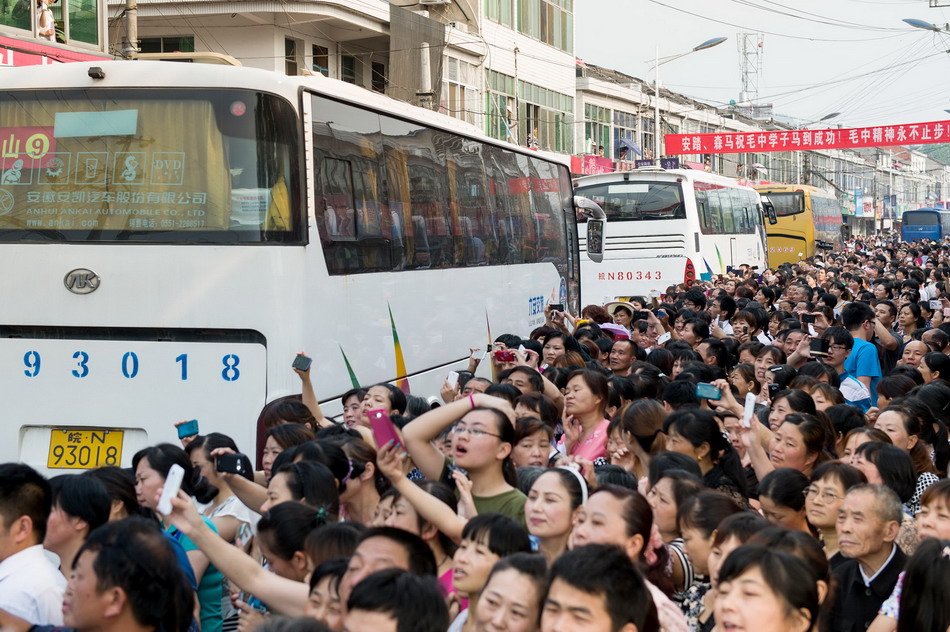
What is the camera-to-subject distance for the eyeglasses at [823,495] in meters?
5.24

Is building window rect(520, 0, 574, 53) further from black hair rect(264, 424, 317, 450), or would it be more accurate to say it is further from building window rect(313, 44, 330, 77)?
black hair rect(264, 424, 317, 450)

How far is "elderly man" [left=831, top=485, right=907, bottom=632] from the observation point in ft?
15.6

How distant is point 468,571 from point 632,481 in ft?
5.45

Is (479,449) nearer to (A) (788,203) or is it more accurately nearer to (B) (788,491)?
(B) (788,491)

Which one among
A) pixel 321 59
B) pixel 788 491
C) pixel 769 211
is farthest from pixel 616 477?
pixel 769 211

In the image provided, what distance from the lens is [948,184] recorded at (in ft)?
523

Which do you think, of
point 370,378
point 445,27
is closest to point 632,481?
point 370,378

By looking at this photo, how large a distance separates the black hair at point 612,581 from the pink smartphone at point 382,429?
1.39 meters

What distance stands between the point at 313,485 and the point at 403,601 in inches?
70.1

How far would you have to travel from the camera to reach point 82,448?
8.11 m

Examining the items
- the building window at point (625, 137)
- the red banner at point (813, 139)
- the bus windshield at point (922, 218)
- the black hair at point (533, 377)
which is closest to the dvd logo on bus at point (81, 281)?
the black hair at point (533, 377)

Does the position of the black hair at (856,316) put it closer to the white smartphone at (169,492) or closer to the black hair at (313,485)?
the black hair at (313,485)

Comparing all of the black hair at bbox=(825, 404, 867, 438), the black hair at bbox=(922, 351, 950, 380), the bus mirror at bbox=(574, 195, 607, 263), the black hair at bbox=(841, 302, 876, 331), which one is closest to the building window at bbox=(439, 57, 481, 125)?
the bus mirror at bbox=(574, 195, 607, 263)

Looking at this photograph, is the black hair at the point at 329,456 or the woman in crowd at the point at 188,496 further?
the black hair at the point at 329,456
